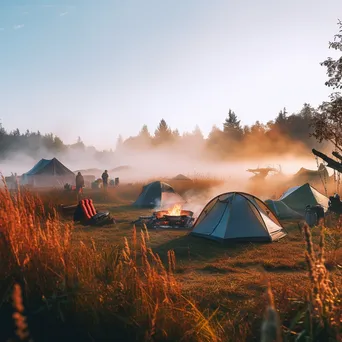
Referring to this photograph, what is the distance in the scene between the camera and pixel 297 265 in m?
7.41

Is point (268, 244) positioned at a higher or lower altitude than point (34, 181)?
lower

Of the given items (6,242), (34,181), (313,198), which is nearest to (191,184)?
(313,198)

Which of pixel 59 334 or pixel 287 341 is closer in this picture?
pixel 287 341

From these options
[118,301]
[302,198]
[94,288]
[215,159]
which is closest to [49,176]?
[302,198]

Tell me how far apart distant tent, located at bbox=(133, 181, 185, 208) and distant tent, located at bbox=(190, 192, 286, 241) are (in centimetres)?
831

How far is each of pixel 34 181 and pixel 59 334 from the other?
27666 millimetres

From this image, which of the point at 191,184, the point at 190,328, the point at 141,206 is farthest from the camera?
the point at 191,184

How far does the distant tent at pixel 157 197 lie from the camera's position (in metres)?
19.2

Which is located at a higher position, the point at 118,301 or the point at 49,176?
the point at 49,176

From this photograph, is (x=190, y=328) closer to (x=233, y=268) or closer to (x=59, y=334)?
(x=59, y=334)

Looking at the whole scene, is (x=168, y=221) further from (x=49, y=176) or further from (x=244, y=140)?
(x=244, y=140)

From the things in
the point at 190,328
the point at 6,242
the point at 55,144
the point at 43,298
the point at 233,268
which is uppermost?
the point at 55,144

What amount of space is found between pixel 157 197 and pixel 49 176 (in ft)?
46.8

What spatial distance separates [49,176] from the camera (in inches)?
1173
